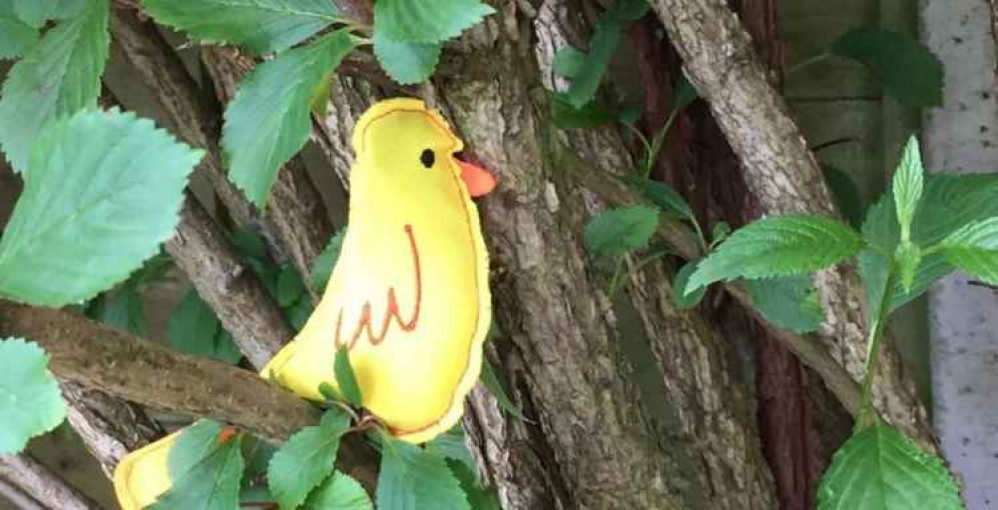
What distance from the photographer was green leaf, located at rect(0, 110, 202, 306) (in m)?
0.24

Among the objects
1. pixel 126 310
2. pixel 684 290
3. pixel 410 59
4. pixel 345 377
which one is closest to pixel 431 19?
pixel 410 59

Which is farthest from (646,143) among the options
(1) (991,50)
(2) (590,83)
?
(1) (991,50)

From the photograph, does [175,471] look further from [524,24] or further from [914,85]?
[914,85]

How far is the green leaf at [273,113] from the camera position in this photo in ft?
1.08

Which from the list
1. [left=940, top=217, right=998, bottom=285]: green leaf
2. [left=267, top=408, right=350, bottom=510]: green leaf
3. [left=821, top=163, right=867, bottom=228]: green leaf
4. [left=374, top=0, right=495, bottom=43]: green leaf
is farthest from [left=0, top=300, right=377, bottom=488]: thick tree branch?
[left=821, top=163, right=867, bottom=228]: green leaf

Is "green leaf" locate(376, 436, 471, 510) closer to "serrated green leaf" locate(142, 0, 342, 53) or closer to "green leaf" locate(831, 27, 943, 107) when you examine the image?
"serrated green leaf" locate(142, 0, 342, 53)

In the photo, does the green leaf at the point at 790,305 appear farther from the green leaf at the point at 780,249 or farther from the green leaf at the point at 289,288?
the green leaf at the point at 289,288

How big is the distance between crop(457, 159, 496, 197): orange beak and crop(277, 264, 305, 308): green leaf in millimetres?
267

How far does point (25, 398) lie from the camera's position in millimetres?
234

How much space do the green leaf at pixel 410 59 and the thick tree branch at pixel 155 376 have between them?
11 cm

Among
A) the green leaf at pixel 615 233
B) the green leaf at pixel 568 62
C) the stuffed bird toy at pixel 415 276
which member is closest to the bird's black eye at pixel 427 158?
the stuffed bird toy at pixel 415 276

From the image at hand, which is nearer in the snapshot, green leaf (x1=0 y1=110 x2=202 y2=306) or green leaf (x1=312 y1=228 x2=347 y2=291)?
green leaf (x1=0 y1=110 x2=202 y2=306)

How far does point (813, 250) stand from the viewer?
35 cm

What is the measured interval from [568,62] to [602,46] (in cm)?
2
